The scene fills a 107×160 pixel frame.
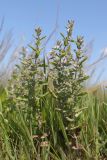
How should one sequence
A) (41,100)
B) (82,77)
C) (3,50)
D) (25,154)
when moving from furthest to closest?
(3,50)
(41,100)
(82,77)
(25,154)

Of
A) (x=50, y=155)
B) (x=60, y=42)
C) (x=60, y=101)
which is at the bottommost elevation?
(x=50, y=155)

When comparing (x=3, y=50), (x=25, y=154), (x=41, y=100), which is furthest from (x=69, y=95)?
(x=3, y=50)

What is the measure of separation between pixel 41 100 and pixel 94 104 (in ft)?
0.99

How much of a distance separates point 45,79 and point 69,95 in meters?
0.27

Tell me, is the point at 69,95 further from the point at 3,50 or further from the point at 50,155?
the point at 3,50

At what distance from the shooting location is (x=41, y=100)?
2047mm

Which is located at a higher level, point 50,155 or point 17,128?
point 17,128

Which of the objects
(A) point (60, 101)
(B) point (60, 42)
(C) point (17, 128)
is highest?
(B) point (60, 42)

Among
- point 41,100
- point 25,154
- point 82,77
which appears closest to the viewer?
point 25,154

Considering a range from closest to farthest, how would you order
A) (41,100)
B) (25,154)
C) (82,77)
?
(25,154)
(82,77)
(41,100)

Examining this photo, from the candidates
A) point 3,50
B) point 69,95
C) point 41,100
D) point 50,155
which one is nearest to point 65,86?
point 69,95

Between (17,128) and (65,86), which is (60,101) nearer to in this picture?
(65,86)

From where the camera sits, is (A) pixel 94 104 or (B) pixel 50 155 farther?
(A) pixel 94 104

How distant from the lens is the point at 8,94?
85.5 inches
